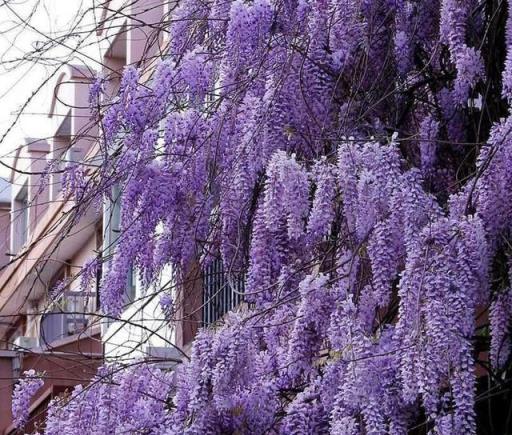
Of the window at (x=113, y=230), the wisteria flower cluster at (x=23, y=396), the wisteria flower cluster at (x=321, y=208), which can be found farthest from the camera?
the wisteria flower cluster at (x=23, y=396)

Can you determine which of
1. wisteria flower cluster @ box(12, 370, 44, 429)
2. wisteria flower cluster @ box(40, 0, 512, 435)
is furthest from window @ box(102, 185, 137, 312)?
wisteria flower cluster @ box(12, 370, 44, 429)

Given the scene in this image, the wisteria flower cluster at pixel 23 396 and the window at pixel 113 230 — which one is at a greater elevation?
the window at pixel 113 230

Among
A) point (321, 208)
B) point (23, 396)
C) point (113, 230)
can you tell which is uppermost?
point (113, 230)

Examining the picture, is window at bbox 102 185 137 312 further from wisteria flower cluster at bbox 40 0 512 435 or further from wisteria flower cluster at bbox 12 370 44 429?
wisteria flower cluster at bbox 12 370 44 429

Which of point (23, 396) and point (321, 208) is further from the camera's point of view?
point (23, 396)

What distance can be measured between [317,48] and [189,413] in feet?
6.00

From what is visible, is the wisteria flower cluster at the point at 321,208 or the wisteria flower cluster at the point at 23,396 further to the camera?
the wisteria flower cluster at the point at 23,396

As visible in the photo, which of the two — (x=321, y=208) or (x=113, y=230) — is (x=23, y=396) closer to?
(x=113, y=230)

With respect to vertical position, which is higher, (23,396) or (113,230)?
(113,230)

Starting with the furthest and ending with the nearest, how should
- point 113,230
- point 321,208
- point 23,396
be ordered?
point 23,396 → point 113,230 → point 321,208

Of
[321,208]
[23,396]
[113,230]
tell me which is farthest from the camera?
[23,396]

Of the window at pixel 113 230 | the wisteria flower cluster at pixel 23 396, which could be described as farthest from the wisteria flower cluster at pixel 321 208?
the wisteria flower cluster at pixel 23 396

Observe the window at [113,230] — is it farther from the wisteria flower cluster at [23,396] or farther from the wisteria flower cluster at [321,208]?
the wisteria flower cluster at [23,396]

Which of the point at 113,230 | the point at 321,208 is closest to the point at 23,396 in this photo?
the point at 113,230
